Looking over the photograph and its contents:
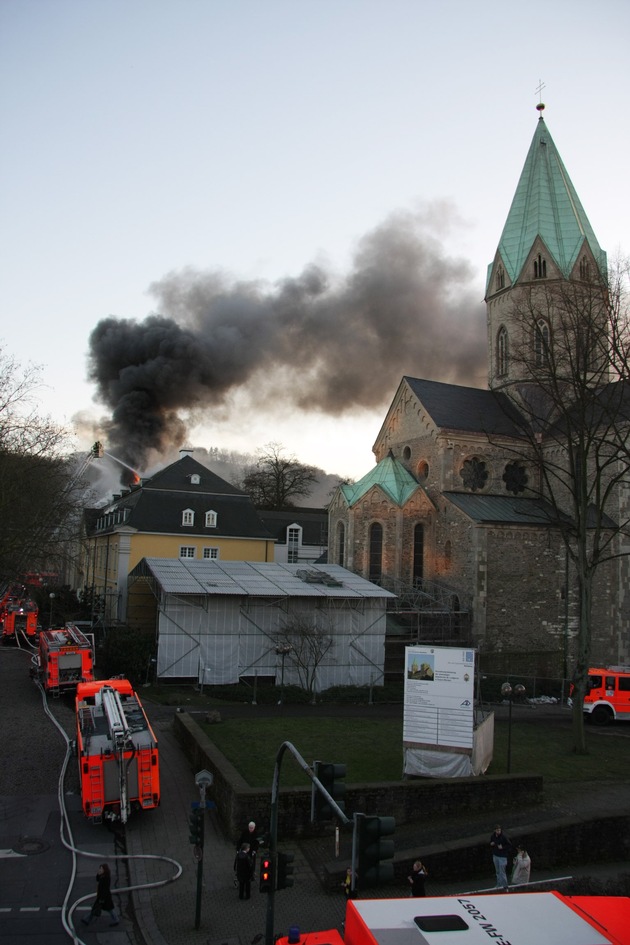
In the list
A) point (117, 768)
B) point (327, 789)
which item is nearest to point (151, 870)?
point (117, 768)

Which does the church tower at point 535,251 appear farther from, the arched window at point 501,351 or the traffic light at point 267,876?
the traffic light at point 267,876

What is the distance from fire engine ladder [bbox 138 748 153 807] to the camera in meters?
14.1

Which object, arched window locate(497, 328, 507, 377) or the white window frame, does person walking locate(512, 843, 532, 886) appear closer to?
arched window locate(497, 328, 507, 377)

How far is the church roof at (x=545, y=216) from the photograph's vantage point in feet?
153

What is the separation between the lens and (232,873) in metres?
12.7

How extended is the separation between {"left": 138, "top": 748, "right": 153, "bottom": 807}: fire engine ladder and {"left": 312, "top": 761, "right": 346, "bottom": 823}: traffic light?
6647mm

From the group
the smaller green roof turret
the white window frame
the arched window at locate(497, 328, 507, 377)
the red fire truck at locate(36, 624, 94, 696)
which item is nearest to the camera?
the red fire truck at locate(36, 624, 94, 696)

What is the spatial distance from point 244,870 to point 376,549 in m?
27.8

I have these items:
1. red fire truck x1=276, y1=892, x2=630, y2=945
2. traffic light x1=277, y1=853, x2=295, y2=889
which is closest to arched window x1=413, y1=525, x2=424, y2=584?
traffic light x1=277, y1=853, x2=295, y2=889

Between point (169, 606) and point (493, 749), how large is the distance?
553 inches

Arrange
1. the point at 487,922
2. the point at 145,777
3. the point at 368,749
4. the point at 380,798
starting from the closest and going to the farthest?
the point at 487,922 < the point at 145,777 < the point at 380,798 < the point at 368,749

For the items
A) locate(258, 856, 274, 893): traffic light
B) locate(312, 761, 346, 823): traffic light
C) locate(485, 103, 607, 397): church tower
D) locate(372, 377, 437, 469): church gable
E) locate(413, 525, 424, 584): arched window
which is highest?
locate(485, 103, 607, 397): church tower

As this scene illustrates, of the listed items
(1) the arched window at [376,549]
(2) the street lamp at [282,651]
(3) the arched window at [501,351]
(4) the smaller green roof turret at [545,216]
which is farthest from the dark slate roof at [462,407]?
(2) the street lamp at [282,651]

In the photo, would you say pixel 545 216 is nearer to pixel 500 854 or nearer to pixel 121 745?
pixel 500 854
